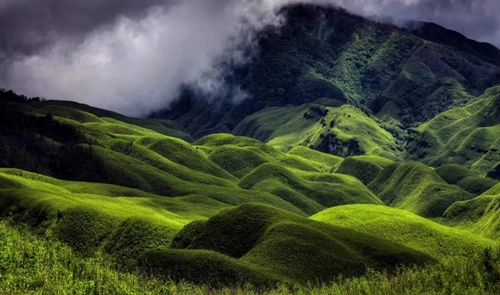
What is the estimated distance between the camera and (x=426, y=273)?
135 meters

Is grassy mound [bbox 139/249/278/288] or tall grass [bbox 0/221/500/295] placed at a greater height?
tall grass [bbox 0/221/500/295]

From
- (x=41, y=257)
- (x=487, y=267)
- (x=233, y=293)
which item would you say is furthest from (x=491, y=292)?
(x=41, y=257)

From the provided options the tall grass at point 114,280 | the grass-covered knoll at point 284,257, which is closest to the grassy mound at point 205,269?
the grass-covered knoll at point 284,257

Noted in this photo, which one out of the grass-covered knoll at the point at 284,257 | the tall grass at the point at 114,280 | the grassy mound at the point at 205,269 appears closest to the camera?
the tall grass at the point at 114,280

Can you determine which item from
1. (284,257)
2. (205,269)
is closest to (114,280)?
(205,269)

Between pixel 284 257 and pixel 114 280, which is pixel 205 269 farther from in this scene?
pixel 114 280

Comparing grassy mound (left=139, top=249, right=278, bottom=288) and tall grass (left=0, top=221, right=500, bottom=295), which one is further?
grassy mound (left=139, top=249, right=278, bottom=288)

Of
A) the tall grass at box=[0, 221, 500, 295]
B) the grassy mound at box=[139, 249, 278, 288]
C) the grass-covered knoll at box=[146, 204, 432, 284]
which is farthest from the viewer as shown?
the grass-covered knoll at box=[146, 204, 432, 284]

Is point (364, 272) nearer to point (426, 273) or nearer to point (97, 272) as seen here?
point (426, 273)

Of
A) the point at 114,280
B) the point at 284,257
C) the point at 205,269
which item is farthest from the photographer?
the point at 284,257

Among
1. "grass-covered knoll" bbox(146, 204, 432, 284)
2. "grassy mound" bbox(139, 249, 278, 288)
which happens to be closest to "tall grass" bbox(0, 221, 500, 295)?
"grassy mound" bbox(139, 249, 278, 288)

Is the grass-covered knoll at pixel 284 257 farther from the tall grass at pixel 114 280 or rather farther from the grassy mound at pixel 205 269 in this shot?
the tall grass at pixel 114 280

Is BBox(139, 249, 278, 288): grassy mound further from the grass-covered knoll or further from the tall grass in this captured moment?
the tall grass

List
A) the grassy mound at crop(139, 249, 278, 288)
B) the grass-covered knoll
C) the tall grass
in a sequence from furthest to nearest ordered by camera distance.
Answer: the grass-covered knoll < the grassy mound at crop(139, 249, 278, 288) < the tall grass
